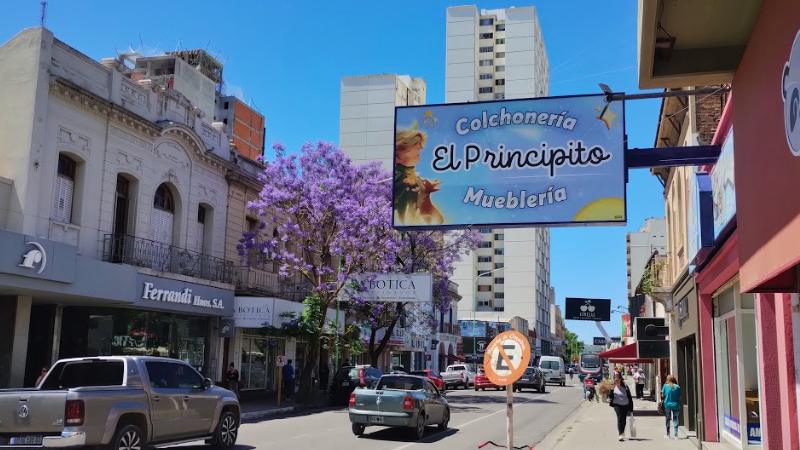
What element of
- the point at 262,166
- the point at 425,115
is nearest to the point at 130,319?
the point at 262,166

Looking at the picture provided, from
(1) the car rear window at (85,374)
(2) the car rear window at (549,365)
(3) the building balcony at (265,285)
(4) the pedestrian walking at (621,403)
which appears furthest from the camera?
(2) the car rear window at (549,365)

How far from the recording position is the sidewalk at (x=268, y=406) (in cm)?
2327

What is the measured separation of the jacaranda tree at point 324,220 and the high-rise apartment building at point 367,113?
7003 cm

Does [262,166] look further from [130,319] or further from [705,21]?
[705,21]

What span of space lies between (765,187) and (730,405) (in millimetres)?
10069

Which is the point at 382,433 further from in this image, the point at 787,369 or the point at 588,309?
the point at 588,309

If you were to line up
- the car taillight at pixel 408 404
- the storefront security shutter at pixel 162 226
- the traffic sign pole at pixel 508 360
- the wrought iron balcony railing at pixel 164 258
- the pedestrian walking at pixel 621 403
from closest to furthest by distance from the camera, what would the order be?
the traffic sign pole at pixel 508 360
the car taillight at pixel 408 404
the pedestrian walking at pixel 621 403
the wrought iron balcony railing at pixel 164 258
the storefront security shutter at pixel 162 226

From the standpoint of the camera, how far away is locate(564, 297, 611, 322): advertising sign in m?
69.4

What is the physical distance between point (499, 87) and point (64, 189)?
344ft

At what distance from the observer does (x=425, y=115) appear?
35.7 ft

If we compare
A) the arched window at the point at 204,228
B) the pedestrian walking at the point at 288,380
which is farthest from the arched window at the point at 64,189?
the pedestrian walking at the point at 288,380

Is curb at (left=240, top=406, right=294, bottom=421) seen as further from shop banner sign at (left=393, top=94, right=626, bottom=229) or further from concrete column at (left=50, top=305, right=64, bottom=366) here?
shop banner sign at (left=393, top=94, right=626, bottom=229)

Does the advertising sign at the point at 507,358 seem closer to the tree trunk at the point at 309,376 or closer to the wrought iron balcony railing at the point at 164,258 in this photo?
the wrought iron balcony railing at the point at 164,258

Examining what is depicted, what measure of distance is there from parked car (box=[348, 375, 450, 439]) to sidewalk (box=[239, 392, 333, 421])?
Answer: 5.77 metres
